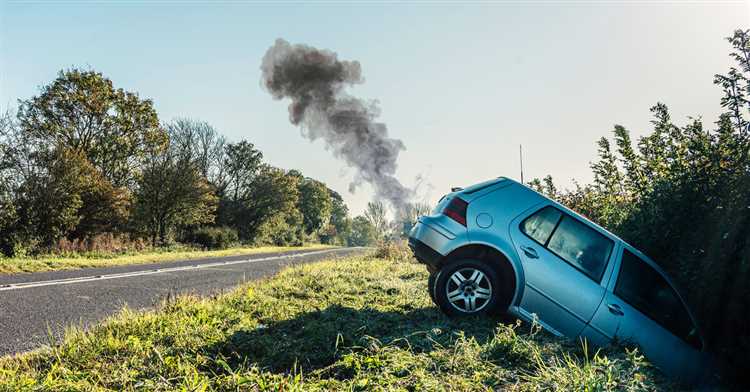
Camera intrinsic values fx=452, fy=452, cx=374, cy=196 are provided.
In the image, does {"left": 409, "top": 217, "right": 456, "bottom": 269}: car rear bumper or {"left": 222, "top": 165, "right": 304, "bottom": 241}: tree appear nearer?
{"left": 409, "top": 217, "right": 456, "bottom": 269}: car rear bumper

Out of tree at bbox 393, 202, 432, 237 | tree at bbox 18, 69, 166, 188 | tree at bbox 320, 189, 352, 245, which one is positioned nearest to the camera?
tree at bbox 393, 202, 432, 237

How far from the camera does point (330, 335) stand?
4246 millimetres

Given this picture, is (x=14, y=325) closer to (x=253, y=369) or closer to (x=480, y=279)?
(x=253, y=369)

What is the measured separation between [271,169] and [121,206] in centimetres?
2482

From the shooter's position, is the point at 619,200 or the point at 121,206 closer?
the point at 619,200

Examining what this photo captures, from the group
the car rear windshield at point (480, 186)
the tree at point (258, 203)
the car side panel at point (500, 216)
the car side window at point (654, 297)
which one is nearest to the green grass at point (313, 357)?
the car side panel at point (500, 216)

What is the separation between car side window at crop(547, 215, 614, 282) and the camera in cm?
491

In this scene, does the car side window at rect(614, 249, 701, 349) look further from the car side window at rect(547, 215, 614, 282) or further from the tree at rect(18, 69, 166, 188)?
the tree at rect(18, 69, 166, 188)

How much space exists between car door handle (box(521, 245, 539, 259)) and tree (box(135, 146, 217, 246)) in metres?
32.4

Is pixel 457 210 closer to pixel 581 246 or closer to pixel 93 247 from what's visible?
pixel 581 246

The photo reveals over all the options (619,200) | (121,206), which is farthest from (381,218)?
(619,200)

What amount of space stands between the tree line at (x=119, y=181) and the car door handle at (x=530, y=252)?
16627 mm

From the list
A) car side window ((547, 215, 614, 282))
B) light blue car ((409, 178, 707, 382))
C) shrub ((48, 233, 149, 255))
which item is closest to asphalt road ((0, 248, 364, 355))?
light blue car ((409, 178, 707, 382))

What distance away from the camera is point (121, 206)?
27.4 meters
